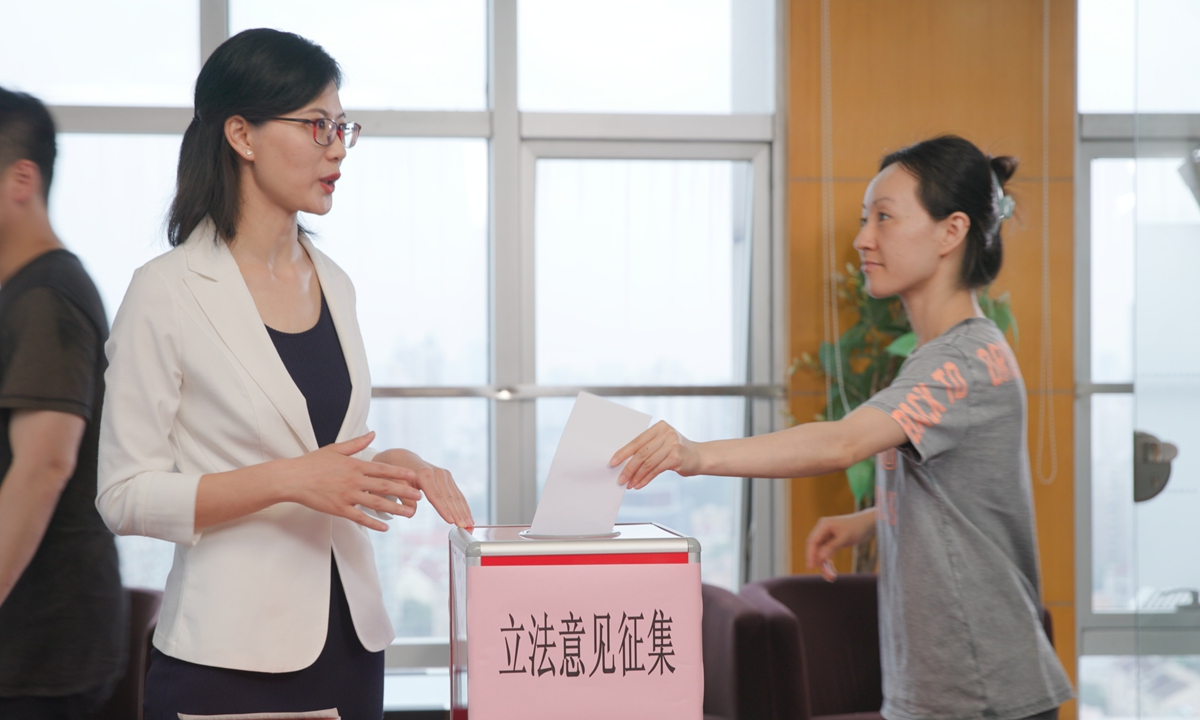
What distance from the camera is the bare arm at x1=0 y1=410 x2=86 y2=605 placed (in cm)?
143

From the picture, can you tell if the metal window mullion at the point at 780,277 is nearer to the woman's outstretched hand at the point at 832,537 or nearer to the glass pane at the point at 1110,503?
the glass pane at the point at 1110,503

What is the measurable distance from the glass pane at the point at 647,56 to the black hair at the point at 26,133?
7.42 ft

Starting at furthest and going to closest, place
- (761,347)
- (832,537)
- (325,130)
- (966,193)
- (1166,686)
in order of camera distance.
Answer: (761,347), (832,537), (1166,686), (966,193), (325,130)

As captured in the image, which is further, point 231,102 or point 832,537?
point 832,537

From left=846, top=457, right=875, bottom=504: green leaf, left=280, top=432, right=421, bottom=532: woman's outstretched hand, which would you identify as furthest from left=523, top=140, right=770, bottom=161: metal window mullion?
left=280, top=432, right=421, bottom=532: woman's outstretched hand

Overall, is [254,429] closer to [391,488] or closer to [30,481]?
[391,488]

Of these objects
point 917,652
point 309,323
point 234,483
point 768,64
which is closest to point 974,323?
point 917,652

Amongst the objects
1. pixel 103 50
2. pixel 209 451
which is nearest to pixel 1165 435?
pixel 209 451

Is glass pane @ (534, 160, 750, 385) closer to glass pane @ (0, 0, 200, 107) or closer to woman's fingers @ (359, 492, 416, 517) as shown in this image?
glass pane @ (0, 0, 200, 107)

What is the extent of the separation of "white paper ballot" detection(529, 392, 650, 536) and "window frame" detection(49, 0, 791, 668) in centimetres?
249

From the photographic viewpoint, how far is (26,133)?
163cm

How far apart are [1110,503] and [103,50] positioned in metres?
4.32

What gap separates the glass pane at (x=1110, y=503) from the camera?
378 centimetres

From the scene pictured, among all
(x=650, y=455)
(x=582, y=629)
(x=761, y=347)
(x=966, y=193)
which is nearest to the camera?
(x=582, y=629)
